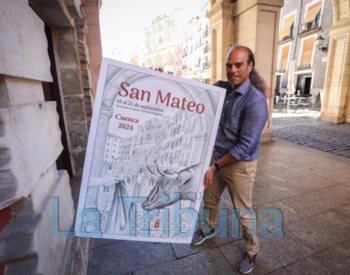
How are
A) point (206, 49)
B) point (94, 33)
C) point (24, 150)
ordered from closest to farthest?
point (24, 150), point (94, 33), point (206, 49)

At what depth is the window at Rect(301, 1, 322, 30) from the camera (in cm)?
1702

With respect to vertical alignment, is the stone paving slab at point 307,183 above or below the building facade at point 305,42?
below

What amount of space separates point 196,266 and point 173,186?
3.62ft

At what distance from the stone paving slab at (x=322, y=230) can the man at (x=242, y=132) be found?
78 cm

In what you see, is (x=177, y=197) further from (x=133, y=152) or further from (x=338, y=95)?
(x=338, y=95)

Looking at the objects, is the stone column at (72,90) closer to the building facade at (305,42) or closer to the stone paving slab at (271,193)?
the stone paving slab at (271,193)

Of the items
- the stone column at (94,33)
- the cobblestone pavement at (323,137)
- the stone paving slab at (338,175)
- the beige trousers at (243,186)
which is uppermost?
the stone column at (94,33)

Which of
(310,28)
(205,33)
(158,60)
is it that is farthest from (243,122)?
(158,60)

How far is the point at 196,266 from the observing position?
182cm

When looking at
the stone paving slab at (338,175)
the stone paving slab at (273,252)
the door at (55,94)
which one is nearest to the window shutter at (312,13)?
the stone paving slab at (338,175)

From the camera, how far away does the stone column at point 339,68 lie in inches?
314

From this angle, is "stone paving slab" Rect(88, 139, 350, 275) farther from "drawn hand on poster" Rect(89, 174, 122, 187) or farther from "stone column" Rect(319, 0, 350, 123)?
"stone column" Rect(319, 0, 350, 123)

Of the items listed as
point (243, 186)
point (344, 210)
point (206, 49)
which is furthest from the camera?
point (206, 49)

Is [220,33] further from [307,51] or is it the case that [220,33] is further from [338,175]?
[307,51]
